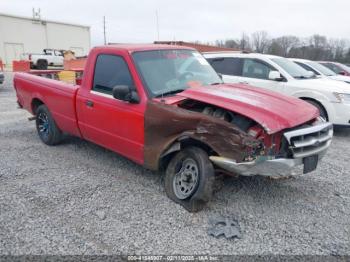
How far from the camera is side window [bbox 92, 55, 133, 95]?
13.4ft

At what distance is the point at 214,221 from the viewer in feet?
10.8

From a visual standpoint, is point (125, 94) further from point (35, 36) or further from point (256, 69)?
point (35, 36)

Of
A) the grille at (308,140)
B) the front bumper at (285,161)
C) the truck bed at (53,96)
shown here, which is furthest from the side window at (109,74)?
the grille at (308,140)

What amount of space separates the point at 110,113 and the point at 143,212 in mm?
1446

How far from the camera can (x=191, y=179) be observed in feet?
11.7

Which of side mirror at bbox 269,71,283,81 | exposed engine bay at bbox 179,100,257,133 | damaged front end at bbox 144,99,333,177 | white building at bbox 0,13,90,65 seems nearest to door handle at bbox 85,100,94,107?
damaged front end at bbox 144,99,333,177

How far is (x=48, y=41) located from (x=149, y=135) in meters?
44.7

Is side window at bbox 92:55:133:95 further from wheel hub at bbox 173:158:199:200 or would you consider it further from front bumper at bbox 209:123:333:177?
front bumper at bbox 209:123:333:177

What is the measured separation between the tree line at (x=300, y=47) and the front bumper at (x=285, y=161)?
141 ft

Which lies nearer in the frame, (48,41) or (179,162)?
(179,162)

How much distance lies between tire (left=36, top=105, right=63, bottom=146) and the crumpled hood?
2.91 m

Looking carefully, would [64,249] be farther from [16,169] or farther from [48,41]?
[48,41]

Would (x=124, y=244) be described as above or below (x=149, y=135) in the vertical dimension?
below

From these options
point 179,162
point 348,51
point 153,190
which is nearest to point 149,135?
point 179,162
